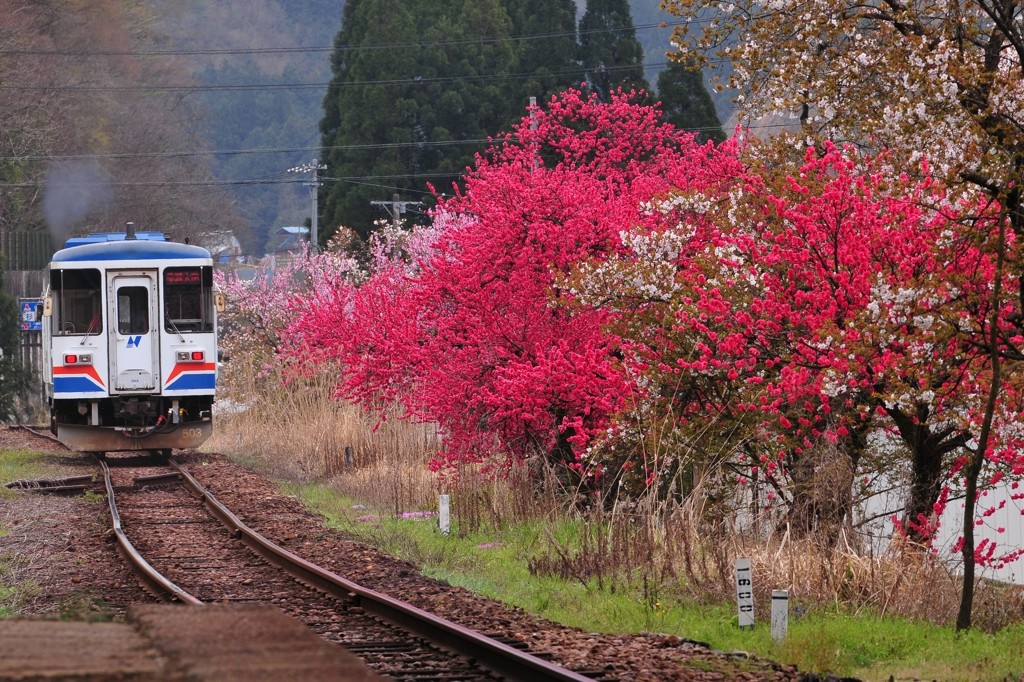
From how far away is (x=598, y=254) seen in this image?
13.4 m

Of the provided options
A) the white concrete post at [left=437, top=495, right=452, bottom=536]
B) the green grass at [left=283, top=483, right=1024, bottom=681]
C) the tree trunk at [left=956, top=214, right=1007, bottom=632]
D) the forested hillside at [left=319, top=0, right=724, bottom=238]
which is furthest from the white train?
the forested hillside at [left=319, top=0, right=724, bottom=238]

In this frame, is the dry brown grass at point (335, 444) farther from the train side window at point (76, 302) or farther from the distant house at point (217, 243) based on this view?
the distant house at point (217, 243)

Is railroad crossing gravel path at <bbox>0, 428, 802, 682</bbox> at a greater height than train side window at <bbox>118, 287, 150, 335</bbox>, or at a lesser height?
lesser

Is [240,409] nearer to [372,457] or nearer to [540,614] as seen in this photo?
[372,457]

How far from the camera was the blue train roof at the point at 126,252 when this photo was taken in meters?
18.2

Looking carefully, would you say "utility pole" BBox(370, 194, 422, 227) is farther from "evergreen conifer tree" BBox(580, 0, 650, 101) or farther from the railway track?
the railway track

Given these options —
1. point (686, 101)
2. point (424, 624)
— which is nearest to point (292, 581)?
point (424, 624)

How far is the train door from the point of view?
18328 millimetres

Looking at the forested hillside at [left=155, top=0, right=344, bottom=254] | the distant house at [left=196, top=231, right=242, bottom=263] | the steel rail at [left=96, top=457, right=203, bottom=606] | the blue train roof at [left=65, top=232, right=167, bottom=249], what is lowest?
the steel rail at [left=96, top=457, right=203, bottom=606]

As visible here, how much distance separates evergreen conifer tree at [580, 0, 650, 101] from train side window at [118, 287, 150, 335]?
23.5 meters

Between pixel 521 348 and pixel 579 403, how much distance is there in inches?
44.3

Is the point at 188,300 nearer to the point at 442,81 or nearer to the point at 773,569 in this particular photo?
the point at 773,569

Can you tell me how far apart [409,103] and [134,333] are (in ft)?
77.6

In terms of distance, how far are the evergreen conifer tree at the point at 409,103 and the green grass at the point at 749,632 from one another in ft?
99.7
